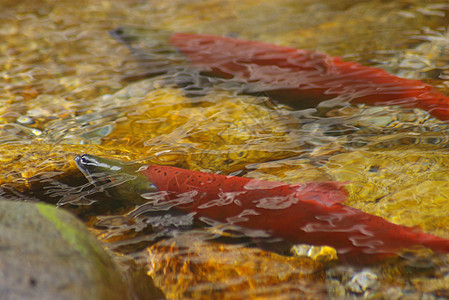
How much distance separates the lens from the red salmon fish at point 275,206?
234 centimetres

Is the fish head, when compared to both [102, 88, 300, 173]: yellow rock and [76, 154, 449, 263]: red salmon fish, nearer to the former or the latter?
[76, 154, 449, 263]: red salmon fish

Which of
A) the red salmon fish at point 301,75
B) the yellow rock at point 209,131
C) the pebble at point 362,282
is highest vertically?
the red salmon fish at point 301,75

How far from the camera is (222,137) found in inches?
140

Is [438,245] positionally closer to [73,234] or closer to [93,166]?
[73,234]

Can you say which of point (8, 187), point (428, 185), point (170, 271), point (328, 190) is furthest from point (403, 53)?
point (8, 187)

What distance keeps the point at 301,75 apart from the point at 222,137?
50.4 inches

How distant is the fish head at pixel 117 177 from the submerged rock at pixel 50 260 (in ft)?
2.38

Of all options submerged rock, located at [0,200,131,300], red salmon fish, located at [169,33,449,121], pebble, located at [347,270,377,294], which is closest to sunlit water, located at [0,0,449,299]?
pebble, located at [347,270,377,294]

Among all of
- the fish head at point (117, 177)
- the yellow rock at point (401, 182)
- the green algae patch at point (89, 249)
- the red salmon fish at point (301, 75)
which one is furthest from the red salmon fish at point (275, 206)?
the red salmon fish at point (301, 75)

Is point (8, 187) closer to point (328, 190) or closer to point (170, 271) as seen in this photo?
point (170, 271)

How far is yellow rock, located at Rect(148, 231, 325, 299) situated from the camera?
2.19 meters

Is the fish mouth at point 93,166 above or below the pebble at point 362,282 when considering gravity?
above

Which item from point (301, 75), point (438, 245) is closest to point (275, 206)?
point (438, 245)

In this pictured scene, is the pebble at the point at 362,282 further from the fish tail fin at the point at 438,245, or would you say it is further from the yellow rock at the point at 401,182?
the yellow rock at the point at 401,182
